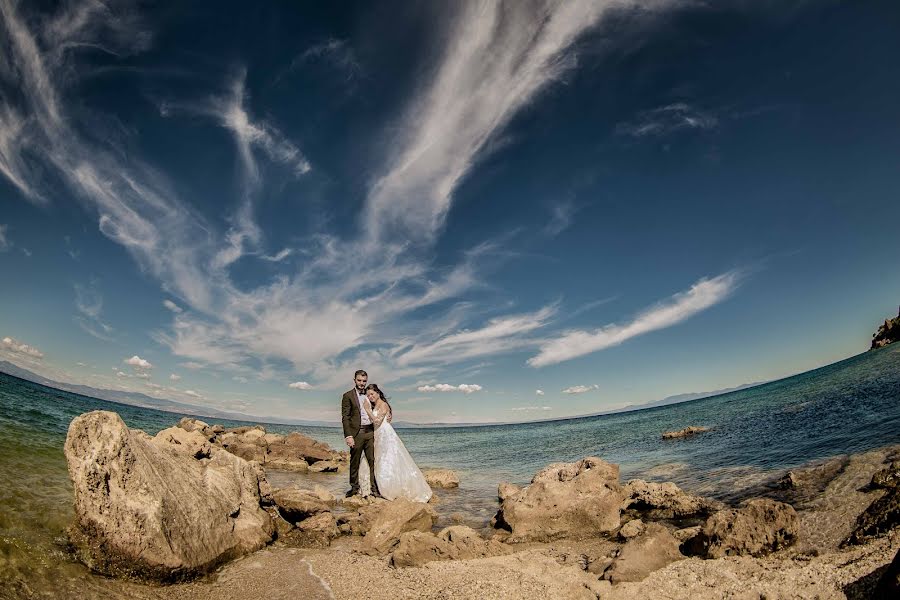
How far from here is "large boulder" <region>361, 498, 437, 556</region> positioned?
6527 millimetres

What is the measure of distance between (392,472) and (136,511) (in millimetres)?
6101

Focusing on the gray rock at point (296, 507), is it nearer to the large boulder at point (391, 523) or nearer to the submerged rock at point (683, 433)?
the large boulder at point (391, 523)

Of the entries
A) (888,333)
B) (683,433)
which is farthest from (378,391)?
(888,333)

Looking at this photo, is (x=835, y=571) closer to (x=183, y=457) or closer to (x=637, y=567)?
(x=637, y=567)

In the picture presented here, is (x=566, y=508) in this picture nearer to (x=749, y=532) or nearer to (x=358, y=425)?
(x=749, y=532)

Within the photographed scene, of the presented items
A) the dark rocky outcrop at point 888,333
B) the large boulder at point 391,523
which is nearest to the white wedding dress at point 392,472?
the large boulder at point 391,523

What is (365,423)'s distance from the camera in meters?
10.1

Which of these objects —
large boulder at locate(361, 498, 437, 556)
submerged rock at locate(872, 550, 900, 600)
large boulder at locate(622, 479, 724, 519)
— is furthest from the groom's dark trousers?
submerged rock at locate(872, 550, 900, 600)

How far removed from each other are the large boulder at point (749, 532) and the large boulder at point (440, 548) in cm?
287

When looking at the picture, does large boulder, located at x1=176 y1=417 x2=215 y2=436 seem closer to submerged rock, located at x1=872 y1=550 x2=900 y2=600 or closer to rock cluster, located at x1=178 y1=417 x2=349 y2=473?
rock cluster, located at x1=178 y1=417 x2=349 y2=473

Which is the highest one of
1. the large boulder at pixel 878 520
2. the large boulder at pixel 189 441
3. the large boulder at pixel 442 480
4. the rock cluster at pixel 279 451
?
the large boulder at pixel 878 520

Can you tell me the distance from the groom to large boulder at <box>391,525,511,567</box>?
14.1 ft

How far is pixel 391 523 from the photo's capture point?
7.20 meters

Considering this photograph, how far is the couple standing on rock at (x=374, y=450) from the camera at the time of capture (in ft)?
32.3
